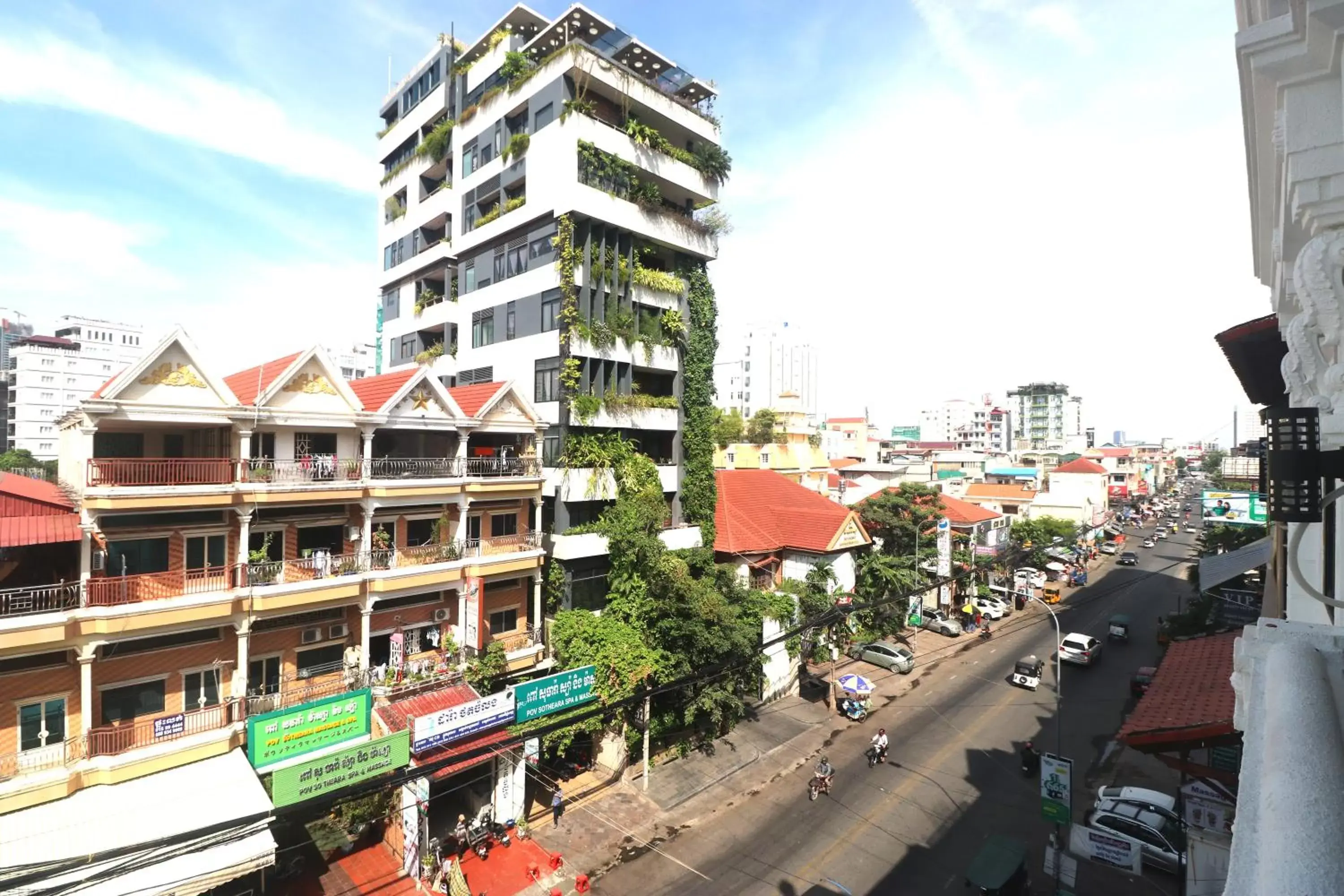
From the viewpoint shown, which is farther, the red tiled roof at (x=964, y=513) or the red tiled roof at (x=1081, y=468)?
the red tiled roof at (x=1081, y=468)

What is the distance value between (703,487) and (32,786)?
21.8 m

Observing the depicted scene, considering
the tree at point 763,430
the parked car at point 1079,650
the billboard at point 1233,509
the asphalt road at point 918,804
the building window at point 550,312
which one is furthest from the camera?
the tree at point 763,430

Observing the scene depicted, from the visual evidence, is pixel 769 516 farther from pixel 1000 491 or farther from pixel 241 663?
pixel 1000 491

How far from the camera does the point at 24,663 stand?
14.7 meters

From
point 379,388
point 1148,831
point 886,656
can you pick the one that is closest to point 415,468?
point 379,388

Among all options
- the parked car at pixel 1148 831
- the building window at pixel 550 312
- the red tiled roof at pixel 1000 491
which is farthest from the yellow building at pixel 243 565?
the red tiled roof at pixel 1000 491

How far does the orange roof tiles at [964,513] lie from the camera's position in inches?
1818

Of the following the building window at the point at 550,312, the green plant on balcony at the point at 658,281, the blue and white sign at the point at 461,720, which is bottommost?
the blue and white sign at the point at 461,720

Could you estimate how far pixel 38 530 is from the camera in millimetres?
14172

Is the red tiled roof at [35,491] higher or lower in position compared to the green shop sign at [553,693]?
higher

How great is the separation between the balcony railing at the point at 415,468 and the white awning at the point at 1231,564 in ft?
86.3

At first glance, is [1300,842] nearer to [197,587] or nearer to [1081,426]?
[197,587]

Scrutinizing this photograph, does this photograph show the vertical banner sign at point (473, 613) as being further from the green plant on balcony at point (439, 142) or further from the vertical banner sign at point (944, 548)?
the vertical banner sign at point (944, 548)

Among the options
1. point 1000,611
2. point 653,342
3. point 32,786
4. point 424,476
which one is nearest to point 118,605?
point 32,786
